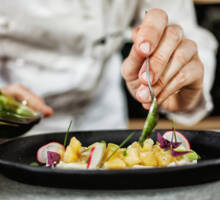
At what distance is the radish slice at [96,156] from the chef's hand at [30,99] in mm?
522

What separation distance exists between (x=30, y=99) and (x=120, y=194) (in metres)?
0.68

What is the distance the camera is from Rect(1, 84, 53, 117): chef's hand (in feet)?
3.60

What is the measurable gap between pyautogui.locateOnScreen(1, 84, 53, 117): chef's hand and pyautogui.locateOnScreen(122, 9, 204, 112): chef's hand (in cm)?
36

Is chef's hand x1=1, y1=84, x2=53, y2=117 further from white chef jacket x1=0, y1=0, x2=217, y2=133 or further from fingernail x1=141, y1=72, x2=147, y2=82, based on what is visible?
fingernail x1=141, y1=72, x2=147, y2=82

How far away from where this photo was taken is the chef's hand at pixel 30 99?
110cm

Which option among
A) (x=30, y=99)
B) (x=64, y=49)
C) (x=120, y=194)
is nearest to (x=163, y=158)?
(x=120, y=194)

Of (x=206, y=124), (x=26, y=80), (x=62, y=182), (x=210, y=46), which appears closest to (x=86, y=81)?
(x=26, y=80)

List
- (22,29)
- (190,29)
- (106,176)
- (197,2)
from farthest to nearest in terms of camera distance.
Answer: (197,2) → (190,29) → (22,29) → (106,176)

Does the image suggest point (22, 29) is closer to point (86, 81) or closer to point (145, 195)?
point (86, 81)

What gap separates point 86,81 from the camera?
1416 mm

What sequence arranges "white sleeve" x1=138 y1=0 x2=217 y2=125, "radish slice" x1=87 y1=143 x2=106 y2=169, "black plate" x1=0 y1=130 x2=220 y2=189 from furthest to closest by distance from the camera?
"white sleeve" x1=138 y1=0 x2=217 y2=125 < "radish slice" x1=87 y1=143 x2=106 y2=169 < "black plate" x1=0 y1=130 x2=220 y2=189

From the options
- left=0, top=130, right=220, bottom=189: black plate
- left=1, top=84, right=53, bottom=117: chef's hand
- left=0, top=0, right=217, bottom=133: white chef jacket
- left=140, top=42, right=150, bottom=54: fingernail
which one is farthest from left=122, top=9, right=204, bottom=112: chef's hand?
left=0, top=0, right=217, bottom=133: white chef jacket

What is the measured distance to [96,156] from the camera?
0.60m

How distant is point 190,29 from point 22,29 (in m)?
0.77
